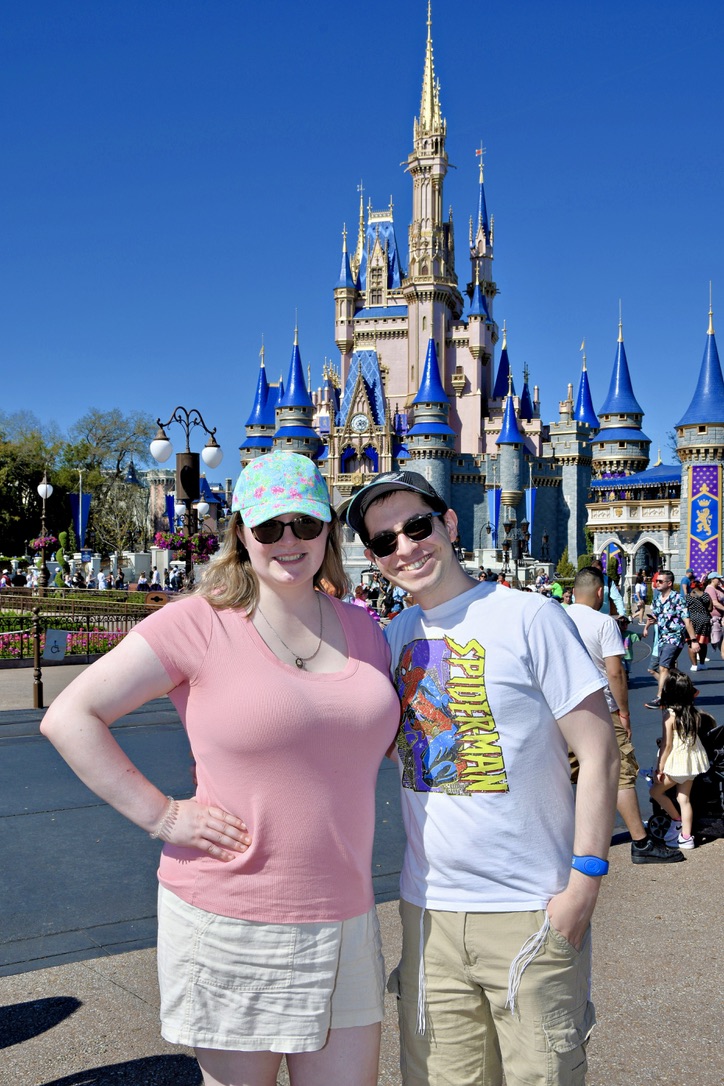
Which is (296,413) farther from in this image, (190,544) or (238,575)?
(238,575)

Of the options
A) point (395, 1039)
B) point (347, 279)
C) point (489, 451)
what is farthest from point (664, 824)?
point (347, 279)

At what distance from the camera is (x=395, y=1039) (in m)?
3.14

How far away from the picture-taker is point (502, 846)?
205cm

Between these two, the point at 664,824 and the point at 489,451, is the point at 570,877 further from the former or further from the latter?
the point at 489,451

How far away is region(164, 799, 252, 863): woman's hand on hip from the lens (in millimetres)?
1936

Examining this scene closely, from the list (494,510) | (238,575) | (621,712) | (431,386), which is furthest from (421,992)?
(431,386)

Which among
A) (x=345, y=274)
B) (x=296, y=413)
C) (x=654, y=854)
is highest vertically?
(x=345, y=274)

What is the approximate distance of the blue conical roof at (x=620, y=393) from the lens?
1908 inches

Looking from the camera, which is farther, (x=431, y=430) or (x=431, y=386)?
(x=431, y=386)

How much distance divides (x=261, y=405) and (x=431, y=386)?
1304 cm

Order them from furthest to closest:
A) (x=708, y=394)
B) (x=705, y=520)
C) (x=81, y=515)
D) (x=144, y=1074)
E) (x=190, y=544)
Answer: (x=708, y=394) → (x=81, y=515) → (x=705, y=520) → (x=190, y=544) → (x=144, y=1074)

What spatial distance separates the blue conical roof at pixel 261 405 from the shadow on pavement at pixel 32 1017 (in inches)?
2277

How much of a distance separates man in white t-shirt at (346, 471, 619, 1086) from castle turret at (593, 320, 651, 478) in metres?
48.2

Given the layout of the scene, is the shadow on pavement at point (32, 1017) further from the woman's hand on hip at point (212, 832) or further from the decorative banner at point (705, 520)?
the decorative banner at point (705, 520)
